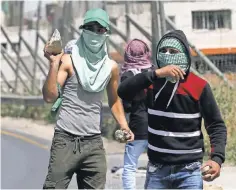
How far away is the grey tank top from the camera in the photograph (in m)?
5.63

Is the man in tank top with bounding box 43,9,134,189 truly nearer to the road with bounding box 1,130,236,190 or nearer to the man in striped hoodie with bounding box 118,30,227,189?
the man in striped hoodie with bounding box 118,30,227,189

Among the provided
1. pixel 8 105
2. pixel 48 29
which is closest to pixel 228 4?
pixel 48 29

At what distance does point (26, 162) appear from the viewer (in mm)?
11438

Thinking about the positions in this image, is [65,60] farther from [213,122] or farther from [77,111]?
[213,122]

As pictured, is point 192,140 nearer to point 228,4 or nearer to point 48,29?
point 228,4

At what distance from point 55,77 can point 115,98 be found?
0.72 m

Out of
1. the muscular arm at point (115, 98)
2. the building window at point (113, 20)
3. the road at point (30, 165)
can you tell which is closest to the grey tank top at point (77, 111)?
the muscular arm at point (115, 98)

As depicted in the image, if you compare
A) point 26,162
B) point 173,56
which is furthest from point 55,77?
point 26,162

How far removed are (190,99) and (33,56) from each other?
15072 millimetres

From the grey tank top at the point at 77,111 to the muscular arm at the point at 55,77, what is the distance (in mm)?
76

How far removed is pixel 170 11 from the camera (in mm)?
11898

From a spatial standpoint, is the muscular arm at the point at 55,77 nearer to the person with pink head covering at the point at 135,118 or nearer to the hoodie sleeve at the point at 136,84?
the hoodie sleeve at the point at 136,84

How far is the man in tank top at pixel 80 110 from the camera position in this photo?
220 inches

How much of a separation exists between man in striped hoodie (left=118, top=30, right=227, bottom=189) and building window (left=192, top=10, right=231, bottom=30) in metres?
6.29
